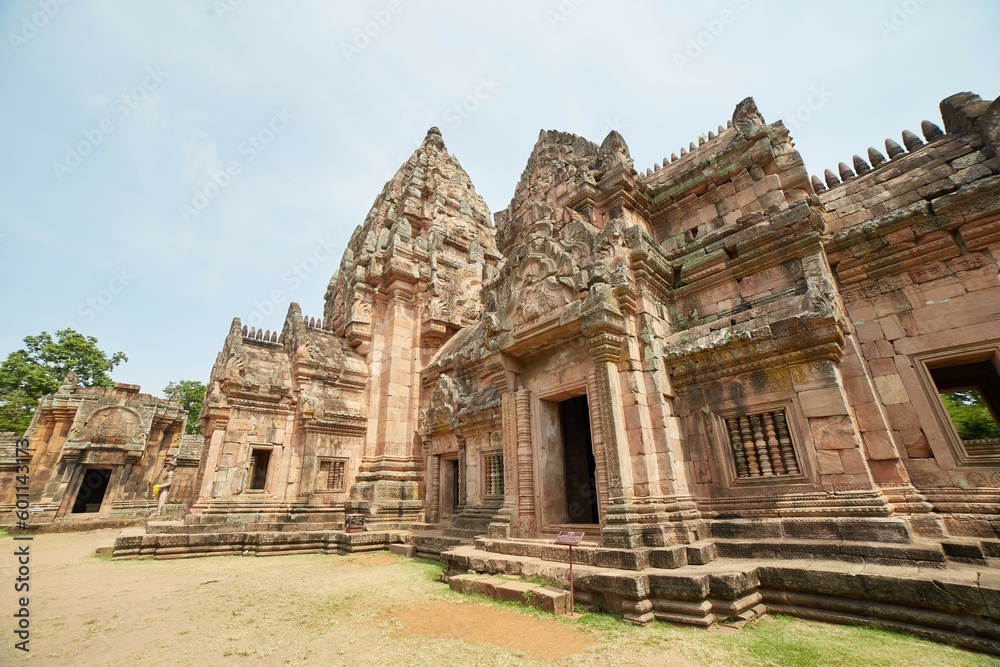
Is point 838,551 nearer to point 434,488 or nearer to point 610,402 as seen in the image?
point 610,402

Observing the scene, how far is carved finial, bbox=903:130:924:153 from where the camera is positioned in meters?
7.33

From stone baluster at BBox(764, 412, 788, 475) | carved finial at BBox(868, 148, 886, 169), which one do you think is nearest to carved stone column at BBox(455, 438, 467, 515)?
stone baluster at BBox(764, 412, 788, 475)

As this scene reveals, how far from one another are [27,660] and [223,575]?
479 cm

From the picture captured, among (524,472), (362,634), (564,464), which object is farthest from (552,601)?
(564,464)

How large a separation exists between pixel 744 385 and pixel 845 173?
4.63 m

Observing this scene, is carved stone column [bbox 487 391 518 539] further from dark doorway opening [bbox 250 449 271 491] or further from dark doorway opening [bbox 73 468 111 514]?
dark doorway opening [bbox 73 468 111 514]

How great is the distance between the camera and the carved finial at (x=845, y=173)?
25.8 ft

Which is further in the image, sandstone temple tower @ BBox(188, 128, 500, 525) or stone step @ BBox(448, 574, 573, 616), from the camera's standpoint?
sandstone temple tower @ BBox(188, 128, 500, 525)

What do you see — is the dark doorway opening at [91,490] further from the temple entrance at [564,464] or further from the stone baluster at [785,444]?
the stone baluster at [785,444]

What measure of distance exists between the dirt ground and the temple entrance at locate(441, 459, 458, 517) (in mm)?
4670

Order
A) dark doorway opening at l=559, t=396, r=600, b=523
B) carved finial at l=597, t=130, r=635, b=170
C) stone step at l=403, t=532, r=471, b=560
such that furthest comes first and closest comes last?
stone step at l=403, t=532, r=471, b=560, dark doorway opening at l=559, t=396, r=600, b=523, carved finial at l=597, t=130, r=635, b=170

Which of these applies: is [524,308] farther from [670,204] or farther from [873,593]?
[873,593]

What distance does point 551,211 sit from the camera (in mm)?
9023

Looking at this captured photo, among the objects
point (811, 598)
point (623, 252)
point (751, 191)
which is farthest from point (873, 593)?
point (751, 191)
